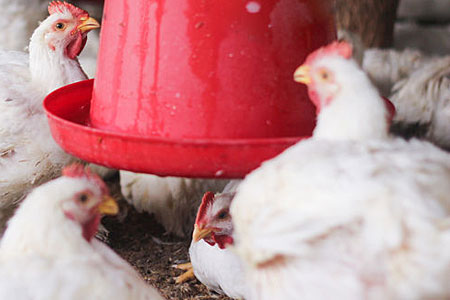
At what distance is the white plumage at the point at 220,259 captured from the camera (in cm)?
227

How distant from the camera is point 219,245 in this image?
2336mm

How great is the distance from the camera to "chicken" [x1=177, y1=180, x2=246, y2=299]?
2.26m

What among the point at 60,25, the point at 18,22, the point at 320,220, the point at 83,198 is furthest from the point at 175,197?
the point at 320,220

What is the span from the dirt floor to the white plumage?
0.46 ft

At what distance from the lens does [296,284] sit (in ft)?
4.50

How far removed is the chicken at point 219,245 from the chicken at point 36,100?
0.61m

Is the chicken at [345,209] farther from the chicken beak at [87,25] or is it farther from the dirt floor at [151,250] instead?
the chicken beak at [87,25]

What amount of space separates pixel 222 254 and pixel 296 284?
998 mm

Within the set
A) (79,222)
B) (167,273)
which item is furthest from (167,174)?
(167,273)

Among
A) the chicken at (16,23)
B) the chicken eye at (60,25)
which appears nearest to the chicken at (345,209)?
the chicken eye at (60,25)

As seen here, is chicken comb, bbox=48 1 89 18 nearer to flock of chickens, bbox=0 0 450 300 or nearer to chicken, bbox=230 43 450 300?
flock of chickens, bbox=0 0 450 300

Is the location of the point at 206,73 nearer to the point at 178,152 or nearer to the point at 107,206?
the point at 178,152

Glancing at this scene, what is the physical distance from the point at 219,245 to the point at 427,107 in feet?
3.59

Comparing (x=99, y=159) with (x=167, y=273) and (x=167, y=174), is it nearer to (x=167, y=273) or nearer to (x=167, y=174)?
(x=167, y=174)
